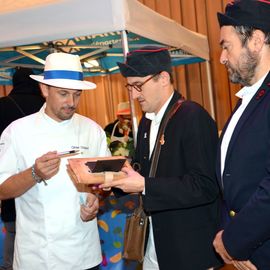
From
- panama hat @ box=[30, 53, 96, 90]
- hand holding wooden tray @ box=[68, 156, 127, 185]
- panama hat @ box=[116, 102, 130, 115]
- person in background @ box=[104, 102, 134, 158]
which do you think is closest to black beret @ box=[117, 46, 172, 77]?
panama hat @ box=[30, 53, 96, 90]

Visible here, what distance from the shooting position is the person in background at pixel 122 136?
3401 mm

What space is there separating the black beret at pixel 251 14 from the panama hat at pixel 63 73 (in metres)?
0.95

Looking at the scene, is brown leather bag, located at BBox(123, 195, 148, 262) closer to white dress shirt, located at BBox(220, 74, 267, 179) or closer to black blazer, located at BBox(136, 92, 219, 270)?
black blazer, located at BBox(136, 92, 219, 270)

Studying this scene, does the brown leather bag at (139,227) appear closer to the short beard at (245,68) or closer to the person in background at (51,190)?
the person in background at (51,190)

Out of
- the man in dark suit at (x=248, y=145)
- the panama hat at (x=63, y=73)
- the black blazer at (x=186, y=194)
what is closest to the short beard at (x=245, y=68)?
the man in dark suit at (x=248, y=145)

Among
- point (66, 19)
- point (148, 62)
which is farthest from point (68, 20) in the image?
point (148, 62)

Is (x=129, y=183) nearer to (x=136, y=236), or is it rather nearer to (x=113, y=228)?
(x=136, y=236)

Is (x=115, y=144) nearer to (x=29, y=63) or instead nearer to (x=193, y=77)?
(x=29, y=63)

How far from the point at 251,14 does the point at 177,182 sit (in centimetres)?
74

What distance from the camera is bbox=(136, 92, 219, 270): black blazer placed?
186cm

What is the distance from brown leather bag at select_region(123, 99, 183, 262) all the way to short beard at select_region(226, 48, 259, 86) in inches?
17.6

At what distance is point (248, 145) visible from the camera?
150 cm

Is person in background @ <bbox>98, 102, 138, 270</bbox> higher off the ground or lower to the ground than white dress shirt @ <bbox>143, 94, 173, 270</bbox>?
lower

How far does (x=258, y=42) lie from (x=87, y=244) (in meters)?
1.31
